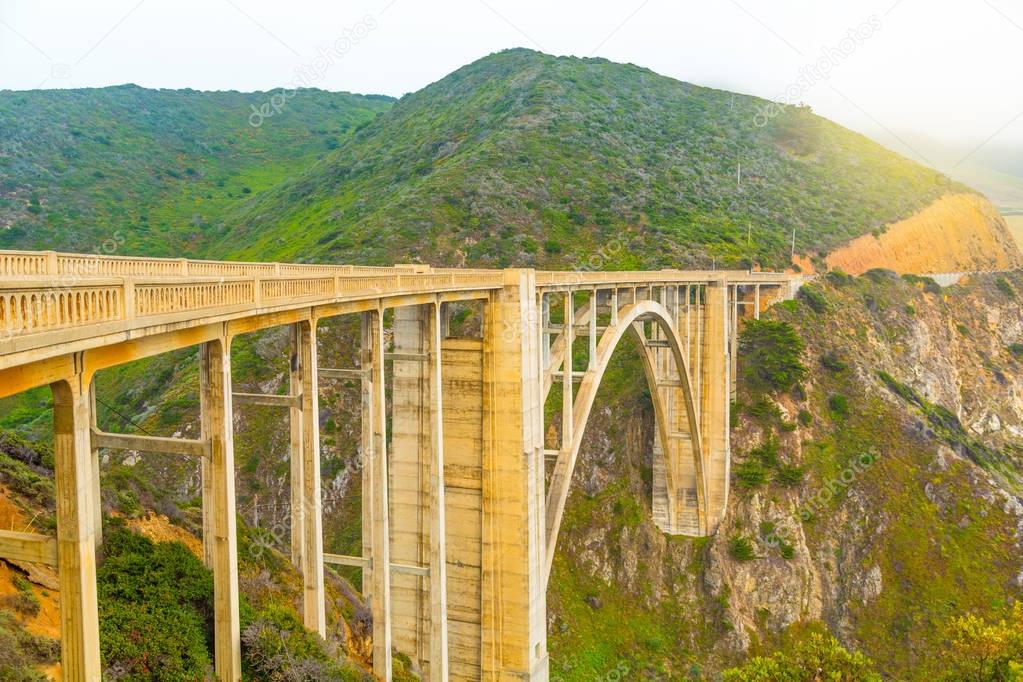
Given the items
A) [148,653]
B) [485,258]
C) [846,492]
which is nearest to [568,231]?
[485,258]

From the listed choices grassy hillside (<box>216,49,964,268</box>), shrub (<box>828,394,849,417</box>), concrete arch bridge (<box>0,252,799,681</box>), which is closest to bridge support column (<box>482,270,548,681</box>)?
concrete arch bridge (<box>0,252,799,681</box>)

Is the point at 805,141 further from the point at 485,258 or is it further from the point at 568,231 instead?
the point at 485,258

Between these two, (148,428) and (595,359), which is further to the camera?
(148,428)

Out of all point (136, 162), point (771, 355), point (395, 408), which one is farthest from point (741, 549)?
point (136, 162)

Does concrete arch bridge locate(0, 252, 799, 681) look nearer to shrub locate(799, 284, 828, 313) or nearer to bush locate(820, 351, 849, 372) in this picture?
bush locate(820, 351, 849, 372)

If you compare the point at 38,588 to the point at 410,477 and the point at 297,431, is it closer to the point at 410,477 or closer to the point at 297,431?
the point at 297,431

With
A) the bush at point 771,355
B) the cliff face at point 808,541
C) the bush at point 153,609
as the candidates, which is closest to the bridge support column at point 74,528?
the bush at point 153,609
